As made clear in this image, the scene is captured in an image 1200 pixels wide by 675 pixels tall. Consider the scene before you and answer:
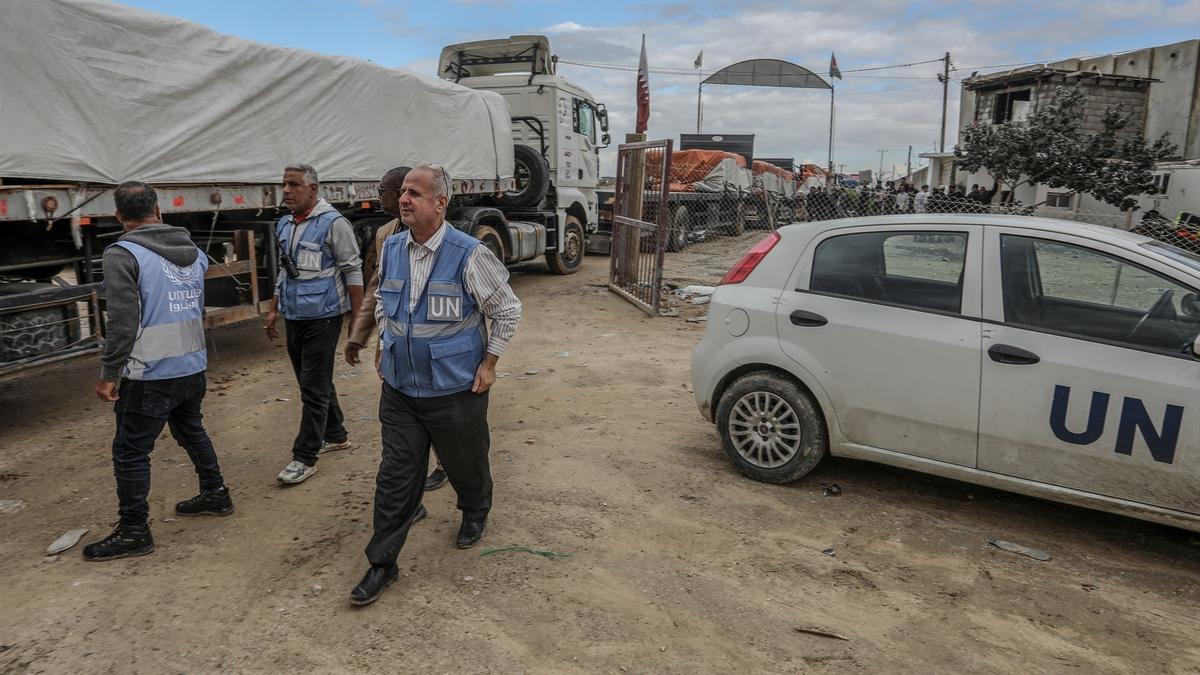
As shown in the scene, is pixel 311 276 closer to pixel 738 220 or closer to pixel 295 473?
pixel 295 473

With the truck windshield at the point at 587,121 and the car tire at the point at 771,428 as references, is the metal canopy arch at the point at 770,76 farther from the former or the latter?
the car tire at the point at 771,428

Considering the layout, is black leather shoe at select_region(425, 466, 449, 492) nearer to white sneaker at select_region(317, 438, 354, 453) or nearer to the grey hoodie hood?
white sneaker at select_region(317, 438, 354, 453)

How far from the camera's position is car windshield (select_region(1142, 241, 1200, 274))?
3488 mm

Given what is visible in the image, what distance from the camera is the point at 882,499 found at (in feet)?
13.7

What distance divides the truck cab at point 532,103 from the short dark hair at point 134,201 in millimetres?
8935

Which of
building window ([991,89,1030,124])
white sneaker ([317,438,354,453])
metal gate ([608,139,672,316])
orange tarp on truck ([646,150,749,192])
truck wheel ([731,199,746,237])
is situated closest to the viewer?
white sneaker ([317,438,354,453])

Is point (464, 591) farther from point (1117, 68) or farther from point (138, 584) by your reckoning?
point (1117, 68)

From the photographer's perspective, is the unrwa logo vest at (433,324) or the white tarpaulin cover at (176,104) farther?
the white tarpaulin cover at (176,104)

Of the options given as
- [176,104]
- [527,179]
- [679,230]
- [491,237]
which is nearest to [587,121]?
[527,179]

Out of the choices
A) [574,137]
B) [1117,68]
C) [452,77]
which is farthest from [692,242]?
[1117,68]

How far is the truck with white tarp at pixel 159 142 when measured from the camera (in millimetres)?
4938

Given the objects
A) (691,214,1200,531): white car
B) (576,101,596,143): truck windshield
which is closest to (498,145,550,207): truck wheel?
(576,101,596,143): truck windshield

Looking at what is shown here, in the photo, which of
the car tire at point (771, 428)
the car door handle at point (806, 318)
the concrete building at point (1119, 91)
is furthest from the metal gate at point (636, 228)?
the concrete building at point (1119, 91)

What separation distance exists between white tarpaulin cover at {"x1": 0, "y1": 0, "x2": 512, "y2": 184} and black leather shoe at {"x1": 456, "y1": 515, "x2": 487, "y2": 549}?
377 cm
